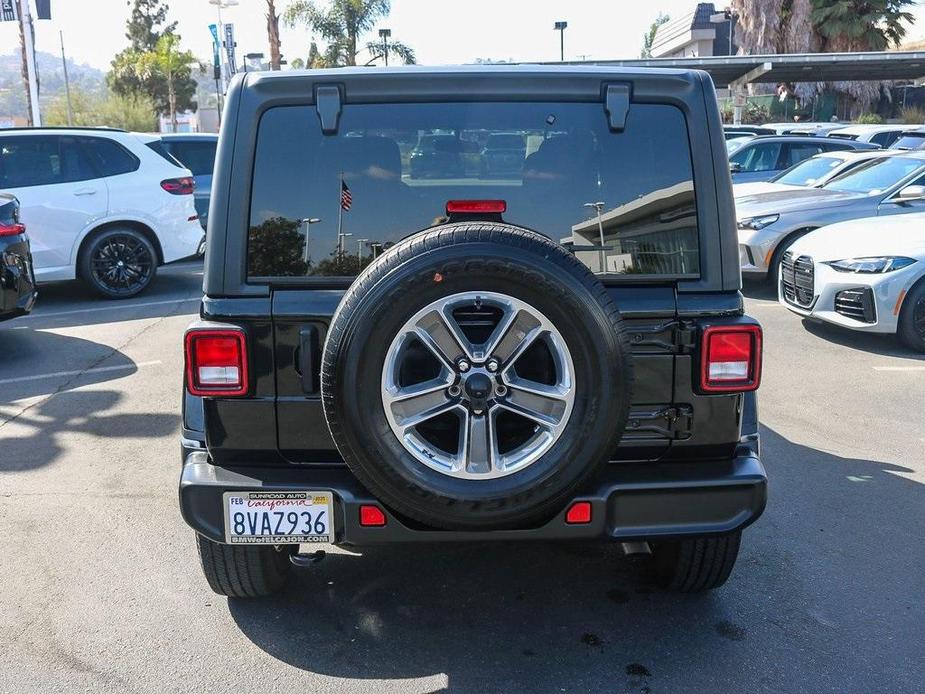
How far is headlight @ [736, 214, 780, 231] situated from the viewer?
990cm

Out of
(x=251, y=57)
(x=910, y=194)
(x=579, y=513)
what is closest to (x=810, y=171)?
(x=910, y=194)

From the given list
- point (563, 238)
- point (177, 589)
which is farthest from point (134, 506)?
point (563, 238)

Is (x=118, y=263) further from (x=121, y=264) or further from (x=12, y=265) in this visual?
(x=12, y=265)

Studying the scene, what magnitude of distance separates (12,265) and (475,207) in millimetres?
5347

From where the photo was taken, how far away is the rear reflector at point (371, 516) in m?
2.88

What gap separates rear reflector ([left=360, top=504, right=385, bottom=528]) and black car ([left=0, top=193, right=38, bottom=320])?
5192 millimetres

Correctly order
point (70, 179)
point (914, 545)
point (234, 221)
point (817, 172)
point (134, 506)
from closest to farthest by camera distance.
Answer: point (234, 221) → point (914, 545) → point (134, 506) → point (70, 179) → point (817, 172)

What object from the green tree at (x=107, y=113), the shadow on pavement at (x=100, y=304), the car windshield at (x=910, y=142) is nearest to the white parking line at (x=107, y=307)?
the shadow on pavement at (x=100, y=304)

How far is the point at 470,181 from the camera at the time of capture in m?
3.01

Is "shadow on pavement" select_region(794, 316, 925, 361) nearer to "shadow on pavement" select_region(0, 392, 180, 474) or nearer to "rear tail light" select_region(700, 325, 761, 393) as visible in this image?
"rear tail light" select_region(700, 325, 761, 393)

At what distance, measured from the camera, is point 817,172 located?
12.1 m

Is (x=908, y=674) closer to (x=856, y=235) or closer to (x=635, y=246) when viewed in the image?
(x=635, y=246)

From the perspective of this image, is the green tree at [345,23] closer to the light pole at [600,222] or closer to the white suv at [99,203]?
the white suv at [99,203]

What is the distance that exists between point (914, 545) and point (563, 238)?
2320 millimetres
